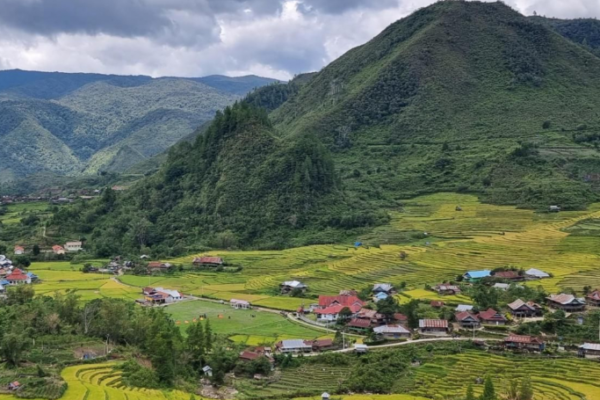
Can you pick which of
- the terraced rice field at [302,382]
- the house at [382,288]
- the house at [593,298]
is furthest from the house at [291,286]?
the house at [593,298]

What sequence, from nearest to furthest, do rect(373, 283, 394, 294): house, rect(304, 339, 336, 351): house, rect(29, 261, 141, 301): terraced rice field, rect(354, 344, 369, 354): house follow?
rect(354, 344, 369, 354): house → rect(304, 339, 336, 351): house → rect(373, 283, 394, 294): house → rect(29, 261, 141, 301): terraced rice field

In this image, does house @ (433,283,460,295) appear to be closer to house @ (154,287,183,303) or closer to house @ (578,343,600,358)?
house @ (578,343,600,358)

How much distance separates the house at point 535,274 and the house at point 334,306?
50.6 feet

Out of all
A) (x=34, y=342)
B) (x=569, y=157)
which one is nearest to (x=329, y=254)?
(x=34, y=342)

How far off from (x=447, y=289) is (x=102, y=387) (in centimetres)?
2935

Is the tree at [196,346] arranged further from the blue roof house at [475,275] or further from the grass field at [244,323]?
the blue roof house at [475,275]

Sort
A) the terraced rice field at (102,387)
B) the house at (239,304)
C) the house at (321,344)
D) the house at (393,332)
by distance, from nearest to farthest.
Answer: the terraced rice field at (102,387) < the house at (321,344) < the house at (393,332) < the house at (239,304)

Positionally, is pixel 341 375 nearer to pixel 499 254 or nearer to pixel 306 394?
pixel 306 394

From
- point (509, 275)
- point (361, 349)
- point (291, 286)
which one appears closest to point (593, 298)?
point (509, 275)

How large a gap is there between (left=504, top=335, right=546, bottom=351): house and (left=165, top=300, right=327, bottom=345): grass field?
495 inches

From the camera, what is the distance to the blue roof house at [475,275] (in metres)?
51.9

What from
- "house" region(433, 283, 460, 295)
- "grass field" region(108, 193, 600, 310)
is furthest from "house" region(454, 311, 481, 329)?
"house" region(433, 283, 460, 295)

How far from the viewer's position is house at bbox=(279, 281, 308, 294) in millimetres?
53688

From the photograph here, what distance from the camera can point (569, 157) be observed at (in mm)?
90875
